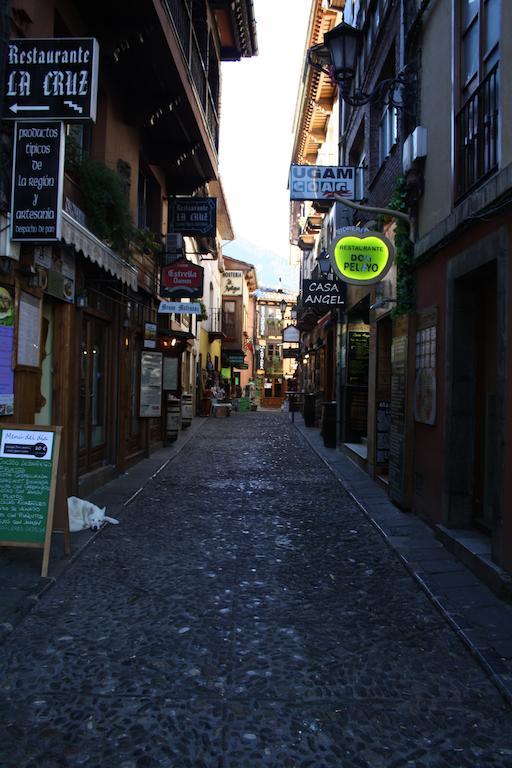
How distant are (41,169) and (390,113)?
7.23 meters

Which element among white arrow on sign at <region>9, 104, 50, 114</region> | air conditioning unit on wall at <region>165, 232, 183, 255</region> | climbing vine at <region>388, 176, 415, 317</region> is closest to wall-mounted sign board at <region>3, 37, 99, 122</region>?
white arrow on sign at <region>9, 104, 50, 114</region>

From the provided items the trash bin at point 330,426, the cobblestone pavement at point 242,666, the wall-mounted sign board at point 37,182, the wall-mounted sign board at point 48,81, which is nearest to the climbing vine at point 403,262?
the cobblestone pavement at point 242,666

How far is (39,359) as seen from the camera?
6.70 m

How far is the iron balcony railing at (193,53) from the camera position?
33.6 feet

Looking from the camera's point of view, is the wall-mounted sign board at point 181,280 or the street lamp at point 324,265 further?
the street lamp at point 324,265

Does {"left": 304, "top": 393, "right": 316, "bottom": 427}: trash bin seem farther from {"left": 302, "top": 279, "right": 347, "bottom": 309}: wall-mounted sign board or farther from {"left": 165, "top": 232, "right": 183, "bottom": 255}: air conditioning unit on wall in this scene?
{"left": 165, "top": 232, "right": 183, "bottom": 255}: air conditioning unit on wall

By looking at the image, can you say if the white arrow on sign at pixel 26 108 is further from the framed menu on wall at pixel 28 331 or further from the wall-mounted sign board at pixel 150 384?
the wall-mounted sign board at pixel 150 384

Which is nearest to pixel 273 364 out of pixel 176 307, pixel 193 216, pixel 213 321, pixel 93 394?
pixel 213 321

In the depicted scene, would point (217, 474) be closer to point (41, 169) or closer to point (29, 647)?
point (41, 169)

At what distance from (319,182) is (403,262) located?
4.06m

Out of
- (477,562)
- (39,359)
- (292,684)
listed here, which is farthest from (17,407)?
(477,562)

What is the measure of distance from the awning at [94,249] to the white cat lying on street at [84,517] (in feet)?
8.76

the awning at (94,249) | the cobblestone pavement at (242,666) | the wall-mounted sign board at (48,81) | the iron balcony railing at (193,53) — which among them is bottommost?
the cobblestone pavement at (242,666)

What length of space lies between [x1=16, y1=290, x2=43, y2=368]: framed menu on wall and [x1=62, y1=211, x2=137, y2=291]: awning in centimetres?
68
